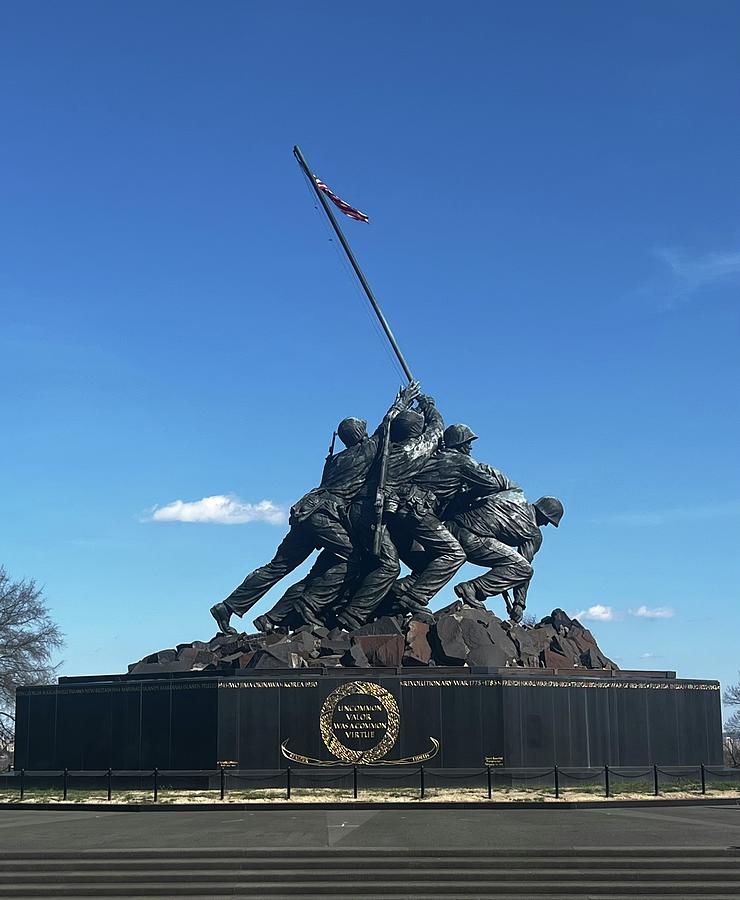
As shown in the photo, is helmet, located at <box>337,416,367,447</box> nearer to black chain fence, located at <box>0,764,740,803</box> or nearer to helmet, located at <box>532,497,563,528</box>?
helmet, located at <box>532,497,563,528</box>

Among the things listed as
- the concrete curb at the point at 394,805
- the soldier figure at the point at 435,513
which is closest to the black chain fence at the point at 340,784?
the concrete curb at the point at 394,805

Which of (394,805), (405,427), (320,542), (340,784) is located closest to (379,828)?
(394,805)

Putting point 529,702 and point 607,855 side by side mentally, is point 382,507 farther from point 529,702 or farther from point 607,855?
point 607,855

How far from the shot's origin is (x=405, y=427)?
3128 cm

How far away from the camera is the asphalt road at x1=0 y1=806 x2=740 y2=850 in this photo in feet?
52.4

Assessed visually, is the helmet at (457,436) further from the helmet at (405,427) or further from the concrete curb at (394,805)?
the concrete curb at (394,805)

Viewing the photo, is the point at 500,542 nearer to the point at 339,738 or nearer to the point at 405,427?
the point at 405,427

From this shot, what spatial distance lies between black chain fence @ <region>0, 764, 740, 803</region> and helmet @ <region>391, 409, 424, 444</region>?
9.60 metres

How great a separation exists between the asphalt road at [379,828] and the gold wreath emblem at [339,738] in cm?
350

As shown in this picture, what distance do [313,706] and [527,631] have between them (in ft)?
20.6

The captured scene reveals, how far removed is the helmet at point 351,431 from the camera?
32.2 meters

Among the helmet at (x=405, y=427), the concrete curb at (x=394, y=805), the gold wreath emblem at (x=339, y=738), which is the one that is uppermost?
the helmet at (x=405, y=427)

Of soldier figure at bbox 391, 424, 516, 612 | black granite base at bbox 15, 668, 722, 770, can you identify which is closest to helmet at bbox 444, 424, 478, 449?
soldier figure at bbox 391, 424, 516, 612

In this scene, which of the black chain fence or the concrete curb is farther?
the black chain fence
